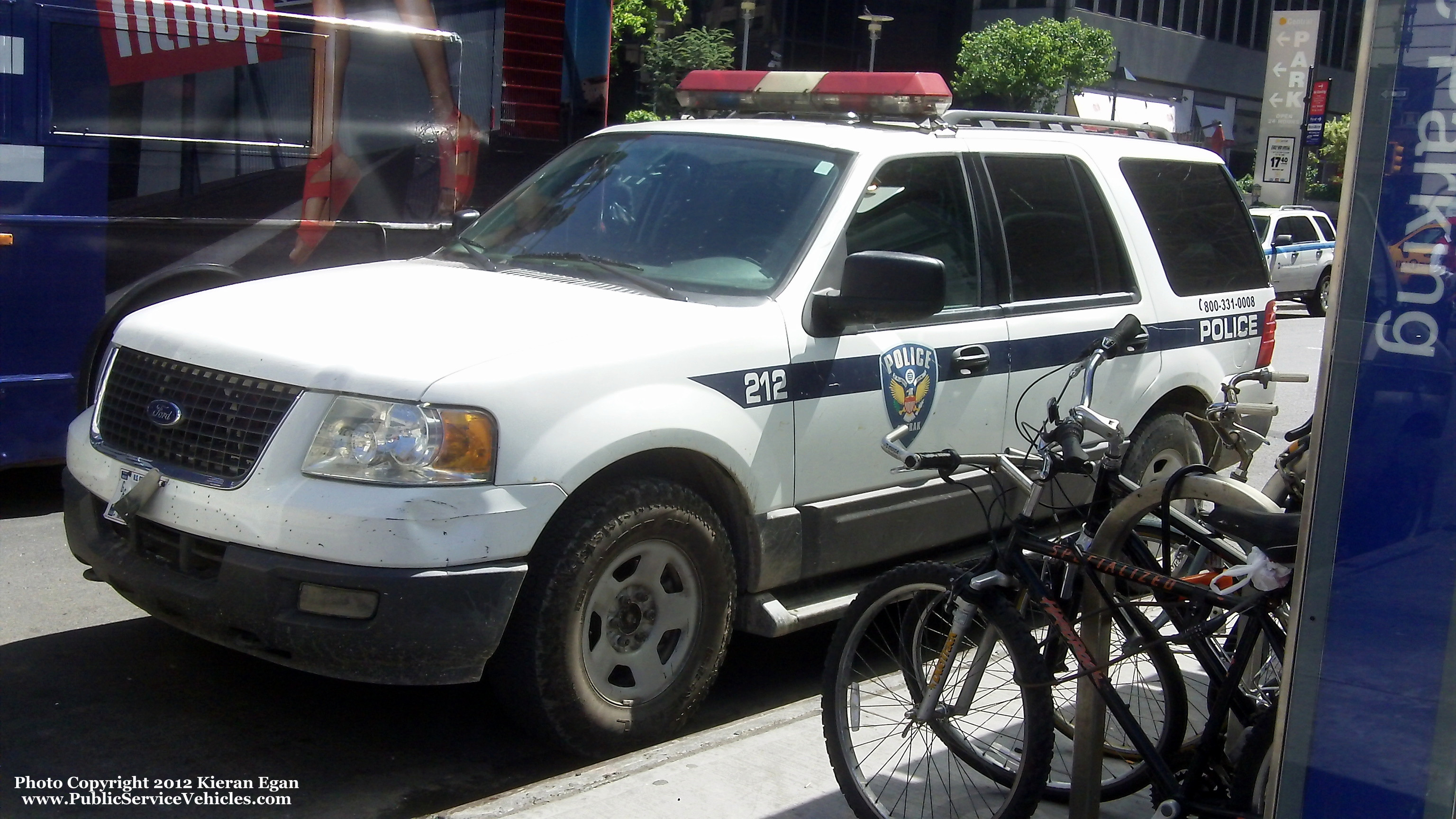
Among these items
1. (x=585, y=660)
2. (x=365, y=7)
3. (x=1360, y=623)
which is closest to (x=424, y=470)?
(x=585, y=660)

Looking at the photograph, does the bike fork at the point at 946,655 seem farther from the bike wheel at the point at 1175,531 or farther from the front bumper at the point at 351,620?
the front bumper at the point at 351,620

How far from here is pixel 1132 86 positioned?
45062 mm

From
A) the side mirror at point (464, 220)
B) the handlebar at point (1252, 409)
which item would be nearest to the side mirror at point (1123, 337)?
the handlebar at point (1252, 409)

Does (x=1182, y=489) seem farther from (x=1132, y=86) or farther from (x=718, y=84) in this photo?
(x=1132, y=86)

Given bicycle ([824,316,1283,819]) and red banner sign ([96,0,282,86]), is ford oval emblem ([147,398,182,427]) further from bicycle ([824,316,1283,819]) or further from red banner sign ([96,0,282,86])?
red banner sign ([96,0,282,86])

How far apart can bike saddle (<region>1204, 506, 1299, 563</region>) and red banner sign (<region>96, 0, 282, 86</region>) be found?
579 cm

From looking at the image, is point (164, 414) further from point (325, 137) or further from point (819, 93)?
point (325, 137)

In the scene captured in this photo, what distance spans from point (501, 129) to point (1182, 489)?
625cm

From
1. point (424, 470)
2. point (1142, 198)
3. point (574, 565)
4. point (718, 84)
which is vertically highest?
point (718, 84)

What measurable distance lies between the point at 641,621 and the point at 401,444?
3.22ft

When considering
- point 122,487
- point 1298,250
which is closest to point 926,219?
point 122,487

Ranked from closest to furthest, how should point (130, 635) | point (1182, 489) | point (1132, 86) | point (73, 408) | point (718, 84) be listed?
point (1182, 489)
point (130, 635)
point (718, 84)
point (73, 408)
point (1132, 86)

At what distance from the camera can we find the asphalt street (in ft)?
12.9

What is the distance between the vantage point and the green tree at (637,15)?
1058 inches
